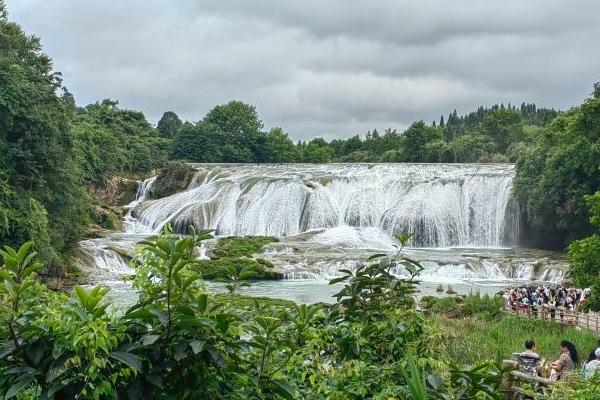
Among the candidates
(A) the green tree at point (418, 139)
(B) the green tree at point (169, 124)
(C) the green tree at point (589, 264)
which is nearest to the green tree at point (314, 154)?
(A) the green tree at point (418, 139)

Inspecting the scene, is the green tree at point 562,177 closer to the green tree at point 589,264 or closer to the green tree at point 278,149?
the green tree at point 589,264

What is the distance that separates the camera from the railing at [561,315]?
48.6 ft

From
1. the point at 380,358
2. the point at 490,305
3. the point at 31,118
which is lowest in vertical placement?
the point at 490,305

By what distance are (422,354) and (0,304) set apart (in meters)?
1.97

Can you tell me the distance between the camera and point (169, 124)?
7944 cm

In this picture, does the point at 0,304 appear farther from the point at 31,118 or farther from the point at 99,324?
the point at 31,118

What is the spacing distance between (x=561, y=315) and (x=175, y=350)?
15126 millimetres

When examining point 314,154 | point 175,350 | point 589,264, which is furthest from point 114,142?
point 175,350

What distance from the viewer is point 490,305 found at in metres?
17.5

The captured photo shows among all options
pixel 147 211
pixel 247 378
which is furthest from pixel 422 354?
pixel 147 211

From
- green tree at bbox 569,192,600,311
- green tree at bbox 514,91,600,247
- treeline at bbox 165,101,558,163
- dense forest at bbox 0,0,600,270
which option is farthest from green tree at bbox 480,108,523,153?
green tree at bbox 569,192,600,311

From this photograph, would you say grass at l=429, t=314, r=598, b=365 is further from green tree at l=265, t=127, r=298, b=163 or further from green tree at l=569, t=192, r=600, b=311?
green tree at l=265, t=127, r=298, b=163

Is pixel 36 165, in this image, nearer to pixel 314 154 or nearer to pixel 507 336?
pixel 507 336

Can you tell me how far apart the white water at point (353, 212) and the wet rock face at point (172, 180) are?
2079mm
